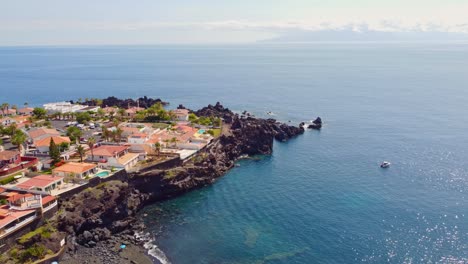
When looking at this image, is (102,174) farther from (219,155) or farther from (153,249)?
(219,155)

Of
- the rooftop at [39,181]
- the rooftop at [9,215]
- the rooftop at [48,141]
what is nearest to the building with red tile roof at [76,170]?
the rooftop at [39,181]

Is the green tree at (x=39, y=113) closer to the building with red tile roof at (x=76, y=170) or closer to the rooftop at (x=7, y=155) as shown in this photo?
the rooftop at (x=7, y=155)

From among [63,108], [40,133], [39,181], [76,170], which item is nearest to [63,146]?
[40,133]

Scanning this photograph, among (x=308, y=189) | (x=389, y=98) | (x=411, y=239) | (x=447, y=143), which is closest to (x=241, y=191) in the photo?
(x=308, y=189)

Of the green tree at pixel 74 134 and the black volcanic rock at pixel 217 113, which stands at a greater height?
the green tree at pixel 74 134

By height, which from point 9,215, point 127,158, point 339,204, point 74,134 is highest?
point 74,134

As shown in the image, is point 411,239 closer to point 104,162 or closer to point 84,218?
point 84,218
